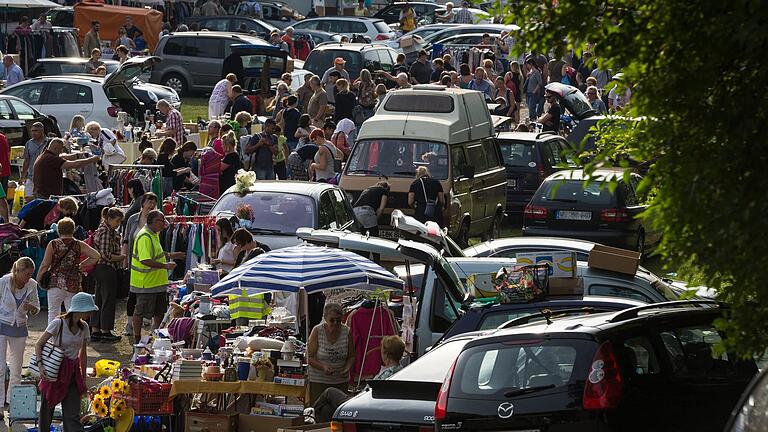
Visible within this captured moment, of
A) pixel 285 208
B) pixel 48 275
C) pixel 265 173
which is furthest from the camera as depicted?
pixel 265 173

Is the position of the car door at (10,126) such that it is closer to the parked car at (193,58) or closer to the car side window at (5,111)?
the car side window at (5,111)

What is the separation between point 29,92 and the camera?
30.4 m

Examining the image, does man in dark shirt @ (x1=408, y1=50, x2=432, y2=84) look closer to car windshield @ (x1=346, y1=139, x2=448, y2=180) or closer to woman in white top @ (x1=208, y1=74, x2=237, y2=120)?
woman in white top @ (x1=208, y1=74, x2=237, y2=120)

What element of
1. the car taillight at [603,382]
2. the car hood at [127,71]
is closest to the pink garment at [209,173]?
the car hood at [127,71]

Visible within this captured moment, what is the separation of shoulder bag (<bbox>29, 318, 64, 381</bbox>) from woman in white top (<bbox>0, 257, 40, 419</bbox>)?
1108 millimetres

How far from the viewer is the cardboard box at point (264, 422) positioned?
1279 centimetres

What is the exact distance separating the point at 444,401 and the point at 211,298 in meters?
6.15

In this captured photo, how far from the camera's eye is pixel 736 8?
5.79 metres

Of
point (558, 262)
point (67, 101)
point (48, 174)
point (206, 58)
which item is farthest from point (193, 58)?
point (558, 262)

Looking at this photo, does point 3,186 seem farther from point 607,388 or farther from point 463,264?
point 607,388

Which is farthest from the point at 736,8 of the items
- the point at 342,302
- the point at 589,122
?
the point at 589,122

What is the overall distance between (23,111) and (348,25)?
21.2 metres

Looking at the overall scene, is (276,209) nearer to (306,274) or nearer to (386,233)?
(386,233)

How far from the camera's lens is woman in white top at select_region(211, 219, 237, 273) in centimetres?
1694
